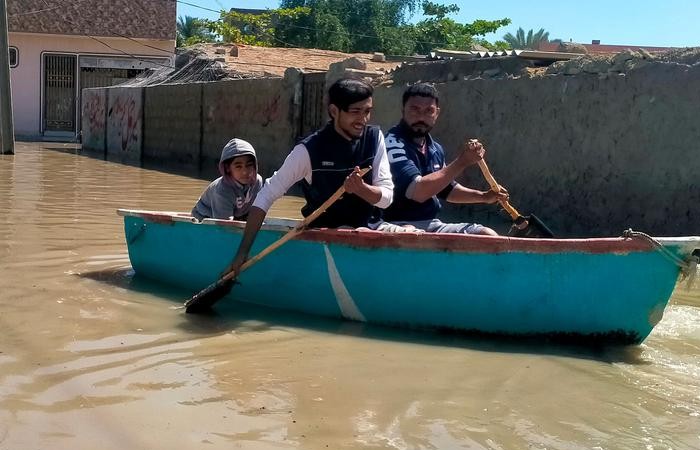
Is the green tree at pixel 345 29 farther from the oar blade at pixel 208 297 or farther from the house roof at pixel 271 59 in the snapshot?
the oar blade at pixel 208 297

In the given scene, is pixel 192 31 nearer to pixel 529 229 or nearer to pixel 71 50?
pixel 71 50

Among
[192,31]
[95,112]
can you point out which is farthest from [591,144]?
[192,31]

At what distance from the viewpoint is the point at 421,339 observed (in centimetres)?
495

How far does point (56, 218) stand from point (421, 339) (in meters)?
5.48

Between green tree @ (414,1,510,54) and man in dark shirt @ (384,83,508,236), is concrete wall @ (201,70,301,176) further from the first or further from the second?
green tree @ (414,1,510,54)

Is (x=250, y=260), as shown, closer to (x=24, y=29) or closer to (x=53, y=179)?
(x=53, y=179)

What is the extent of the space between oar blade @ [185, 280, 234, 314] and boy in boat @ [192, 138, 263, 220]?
85 centimetres

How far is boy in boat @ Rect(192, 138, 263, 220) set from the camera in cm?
612

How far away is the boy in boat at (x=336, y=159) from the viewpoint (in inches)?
200

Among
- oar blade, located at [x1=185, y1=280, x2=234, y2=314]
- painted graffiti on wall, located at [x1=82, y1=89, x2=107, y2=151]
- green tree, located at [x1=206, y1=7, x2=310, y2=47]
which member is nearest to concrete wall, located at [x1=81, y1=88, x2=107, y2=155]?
painted graffiti on wall, located at [x1=82, y1=89, x2=107, y2=151]

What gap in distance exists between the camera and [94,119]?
25453 millimetres

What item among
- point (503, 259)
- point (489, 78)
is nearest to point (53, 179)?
point (489, 78)

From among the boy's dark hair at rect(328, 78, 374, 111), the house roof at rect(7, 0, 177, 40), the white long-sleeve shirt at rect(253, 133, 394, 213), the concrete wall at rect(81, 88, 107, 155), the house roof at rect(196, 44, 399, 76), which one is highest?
the house roof at rect(7, 0, 177, 40)

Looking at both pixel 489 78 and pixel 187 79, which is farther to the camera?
pixel 187 79
